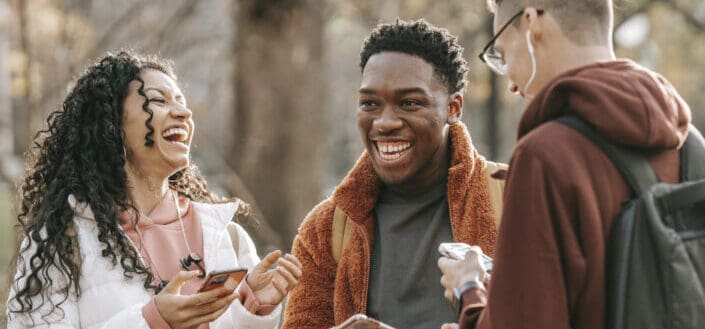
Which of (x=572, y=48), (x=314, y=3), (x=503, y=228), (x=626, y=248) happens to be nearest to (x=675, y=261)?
(x=626, y=248)

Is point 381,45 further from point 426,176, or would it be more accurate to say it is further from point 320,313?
point 320,313

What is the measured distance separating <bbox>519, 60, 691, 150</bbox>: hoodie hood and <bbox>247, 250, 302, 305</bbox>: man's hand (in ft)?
4.01

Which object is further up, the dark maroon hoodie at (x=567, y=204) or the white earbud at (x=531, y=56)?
the white earbud at (x=531, y=56)

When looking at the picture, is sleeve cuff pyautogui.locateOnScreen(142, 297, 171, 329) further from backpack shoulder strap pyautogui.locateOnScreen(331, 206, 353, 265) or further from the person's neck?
backpack shoulder strap pyautogui.locateOnScreen(331, 206, 353, 265)

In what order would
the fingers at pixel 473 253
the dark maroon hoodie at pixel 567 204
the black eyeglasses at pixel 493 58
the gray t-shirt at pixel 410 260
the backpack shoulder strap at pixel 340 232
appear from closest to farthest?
the dark maroon hoodie at pixel 567 204 → the fingers at pixel 473 253 → the black eyeglasses at pixel 493 58 → the gray t-shirt at pixel 410 260 → the backpack shoulder strap at pixel 340 232

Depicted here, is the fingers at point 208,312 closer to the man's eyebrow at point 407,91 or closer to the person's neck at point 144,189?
the person's neck at point 144,189

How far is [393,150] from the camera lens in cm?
376

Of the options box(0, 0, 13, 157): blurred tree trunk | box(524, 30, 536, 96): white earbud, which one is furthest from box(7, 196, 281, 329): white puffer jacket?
box(0, 0, 13, 157): blurred tree trunk

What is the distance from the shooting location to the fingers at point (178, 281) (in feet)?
10.8

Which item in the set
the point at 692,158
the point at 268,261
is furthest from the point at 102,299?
the point at 692,158

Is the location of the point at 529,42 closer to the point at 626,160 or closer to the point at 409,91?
the point at 626,160

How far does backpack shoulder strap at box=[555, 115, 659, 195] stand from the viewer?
244 centimetres

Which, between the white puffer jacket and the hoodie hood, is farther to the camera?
the white puffer jacket

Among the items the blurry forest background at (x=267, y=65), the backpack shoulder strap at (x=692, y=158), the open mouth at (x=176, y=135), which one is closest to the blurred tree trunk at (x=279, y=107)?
the blurry forest background at (x=267, y=65)
